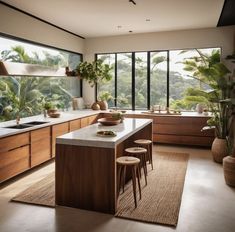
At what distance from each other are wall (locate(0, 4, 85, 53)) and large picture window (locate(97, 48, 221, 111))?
4.11ft

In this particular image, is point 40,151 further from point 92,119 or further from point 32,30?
point 32,30

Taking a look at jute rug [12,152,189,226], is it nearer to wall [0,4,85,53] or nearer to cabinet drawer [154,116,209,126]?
cabinet drawer [154,116,209,126]

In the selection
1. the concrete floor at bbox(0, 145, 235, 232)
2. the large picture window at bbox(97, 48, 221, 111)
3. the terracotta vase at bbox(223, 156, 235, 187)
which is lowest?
the concrete floor at bbox(0, 145, 235, 232)

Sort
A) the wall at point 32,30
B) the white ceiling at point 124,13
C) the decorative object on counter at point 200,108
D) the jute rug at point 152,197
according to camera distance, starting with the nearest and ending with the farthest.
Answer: the jute rug at point 152,197, the white ceiling at point 124,13, the wall at point 32,30, the decorative object on counter at point 200,108

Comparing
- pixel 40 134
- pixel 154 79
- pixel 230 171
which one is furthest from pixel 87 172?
pixel 154 79

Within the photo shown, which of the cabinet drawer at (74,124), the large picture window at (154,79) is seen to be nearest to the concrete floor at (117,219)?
the cabinet drawer at (74,124)

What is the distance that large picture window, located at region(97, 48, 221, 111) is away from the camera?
660 cm

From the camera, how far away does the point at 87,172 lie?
2.98 m

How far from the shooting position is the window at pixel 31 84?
4703 mm

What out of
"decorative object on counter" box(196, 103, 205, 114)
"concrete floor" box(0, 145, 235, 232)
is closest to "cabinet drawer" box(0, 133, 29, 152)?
"concrete floor" box(0, 145, 235, 232)

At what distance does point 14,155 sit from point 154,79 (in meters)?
4.29

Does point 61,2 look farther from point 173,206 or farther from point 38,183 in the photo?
point 173,206

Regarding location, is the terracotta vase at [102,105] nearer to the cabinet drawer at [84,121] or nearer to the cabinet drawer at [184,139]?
the cabinet drawer at [84,121]

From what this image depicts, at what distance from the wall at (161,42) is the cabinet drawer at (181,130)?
1892mm
